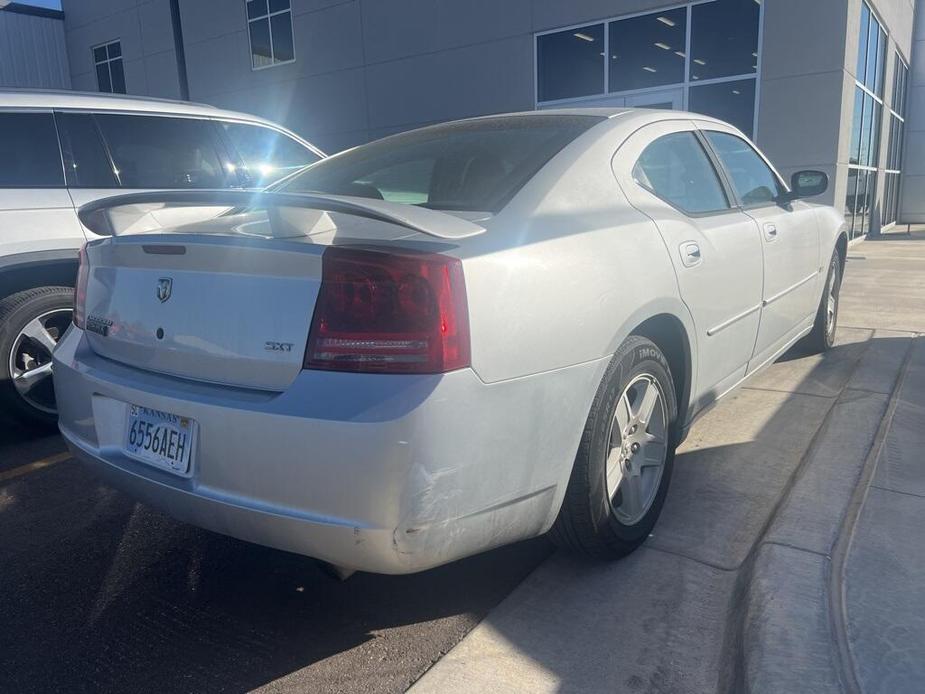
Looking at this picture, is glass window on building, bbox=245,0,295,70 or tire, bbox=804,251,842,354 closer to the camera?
tire, bbox=804,251,842,354

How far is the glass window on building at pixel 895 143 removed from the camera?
1645 centimetres

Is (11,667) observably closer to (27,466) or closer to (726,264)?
(27,466)

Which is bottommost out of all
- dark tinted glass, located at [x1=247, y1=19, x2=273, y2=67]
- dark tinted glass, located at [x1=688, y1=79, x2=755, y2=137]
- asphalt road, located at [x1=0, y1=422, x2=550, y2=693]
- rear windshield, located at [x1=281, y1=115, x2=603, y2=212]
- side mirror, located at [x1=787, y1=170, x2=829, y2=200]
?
asphalt road, located at [x1=0, y1=422, x2=550, y2=693]

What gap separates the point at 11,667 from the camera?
224 cm

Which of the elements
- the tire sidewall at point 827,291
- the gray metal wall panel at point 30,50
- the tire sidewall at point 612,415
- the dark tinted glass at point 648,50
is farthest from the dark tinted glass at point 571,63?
the gray metal wall panel at point 30,50

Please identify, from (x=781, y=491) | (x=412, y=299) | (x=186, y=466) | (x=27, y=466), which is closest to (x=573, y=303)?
(x=412, y=299)

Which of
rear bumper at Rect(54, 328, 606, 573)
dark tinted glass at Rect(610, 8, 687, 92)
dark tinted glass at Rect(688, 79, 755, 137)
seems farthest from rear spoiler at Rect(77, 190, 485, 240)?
dark tinted glass at Rect(610, 8, 687, 92)

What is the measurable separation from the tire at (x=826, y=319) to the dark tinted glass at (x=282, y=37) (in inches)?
532

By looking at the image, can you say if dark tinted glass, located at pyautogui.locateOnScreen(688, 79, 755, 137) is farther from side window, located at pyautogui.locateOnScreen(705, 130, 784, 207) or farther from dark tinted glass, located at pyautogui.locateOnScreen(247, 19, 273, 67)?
dark tinted glass, located at pyautogui.locateOnScreen(247, 19, 273, 67)

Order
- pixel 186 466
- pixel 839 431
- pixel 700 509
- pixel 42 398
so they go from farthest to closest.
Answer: pixel 42 398 < pixel 839 431 < pixel 700 509 < pixel 186 466

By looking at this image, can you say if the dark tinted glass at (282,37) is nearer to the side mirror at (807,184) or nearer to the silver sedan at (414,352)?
the side mirror at (807,184)

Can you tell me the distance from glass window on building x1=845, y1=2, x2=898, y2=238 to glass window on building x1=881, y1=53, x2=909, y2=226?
5.60 feet

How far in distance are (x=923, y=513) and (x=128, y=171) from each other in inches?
178

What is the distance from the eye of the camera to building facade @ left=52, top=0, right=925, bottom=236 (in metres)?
10.5
